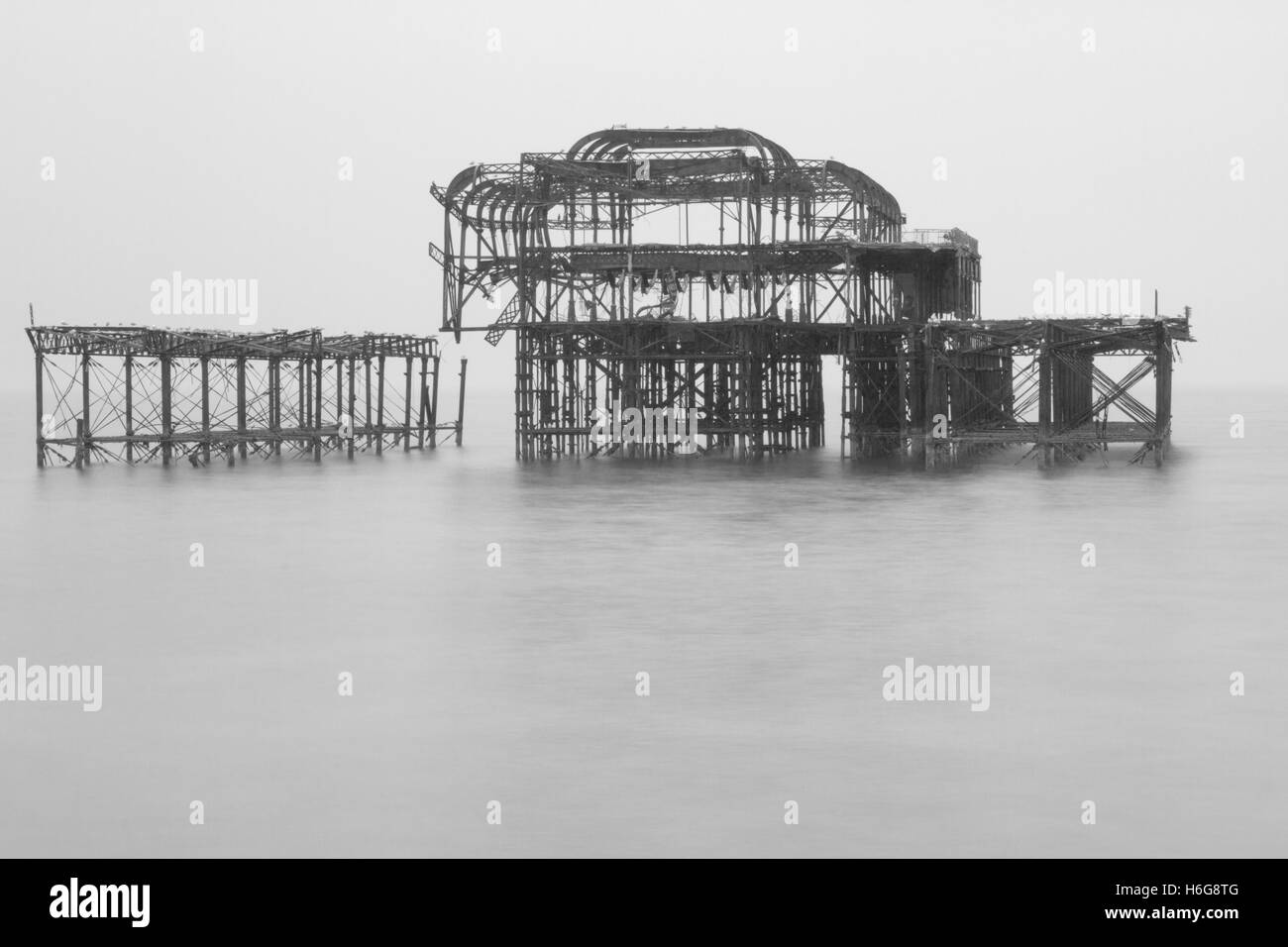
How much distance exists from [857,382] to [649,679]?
52106 mm

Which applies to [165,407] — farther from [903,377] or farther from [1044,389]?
[1044,389]

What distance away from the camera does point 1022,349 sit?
71.0 m

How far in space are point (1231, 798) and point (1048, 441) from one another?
163 ft

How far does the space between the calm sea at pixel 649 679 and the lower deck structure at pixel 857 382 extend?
1329 centimetres

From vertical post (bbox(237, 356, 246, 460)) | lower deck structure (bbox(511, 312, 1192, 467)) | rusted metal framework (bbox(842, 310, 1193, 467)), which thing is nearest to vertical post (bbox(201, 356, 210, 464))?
vertical post (bbox(237, 356, 246, 460))

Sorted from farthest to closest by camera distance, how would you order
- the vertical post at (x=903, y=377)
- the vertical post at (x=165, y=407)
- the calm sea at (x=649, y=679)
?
the vertical post at (x=903, y=377), the vertical post at (x=165, y=407), the calm sea at (x=649, y=679)

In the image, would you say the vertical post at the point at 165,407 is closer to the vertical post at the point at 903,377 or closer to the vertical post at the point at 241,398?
the vertical post at the point at 241,398

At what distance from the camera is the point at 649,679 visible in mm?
28203

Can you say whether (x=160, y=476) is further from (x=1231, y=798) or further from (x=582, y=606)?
(x=1231, y=798)

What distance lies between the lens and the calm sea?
20453mm

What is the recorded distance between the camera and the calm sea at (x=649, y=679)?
2045 centimetres

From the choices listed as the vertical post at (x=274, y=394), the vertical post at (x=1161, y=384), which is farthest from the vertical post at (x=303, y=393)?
the vertical post at (x=1161, y=384)

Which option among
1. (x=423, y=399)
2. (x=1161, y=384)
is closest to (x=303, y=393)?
(x=423, y=399)
